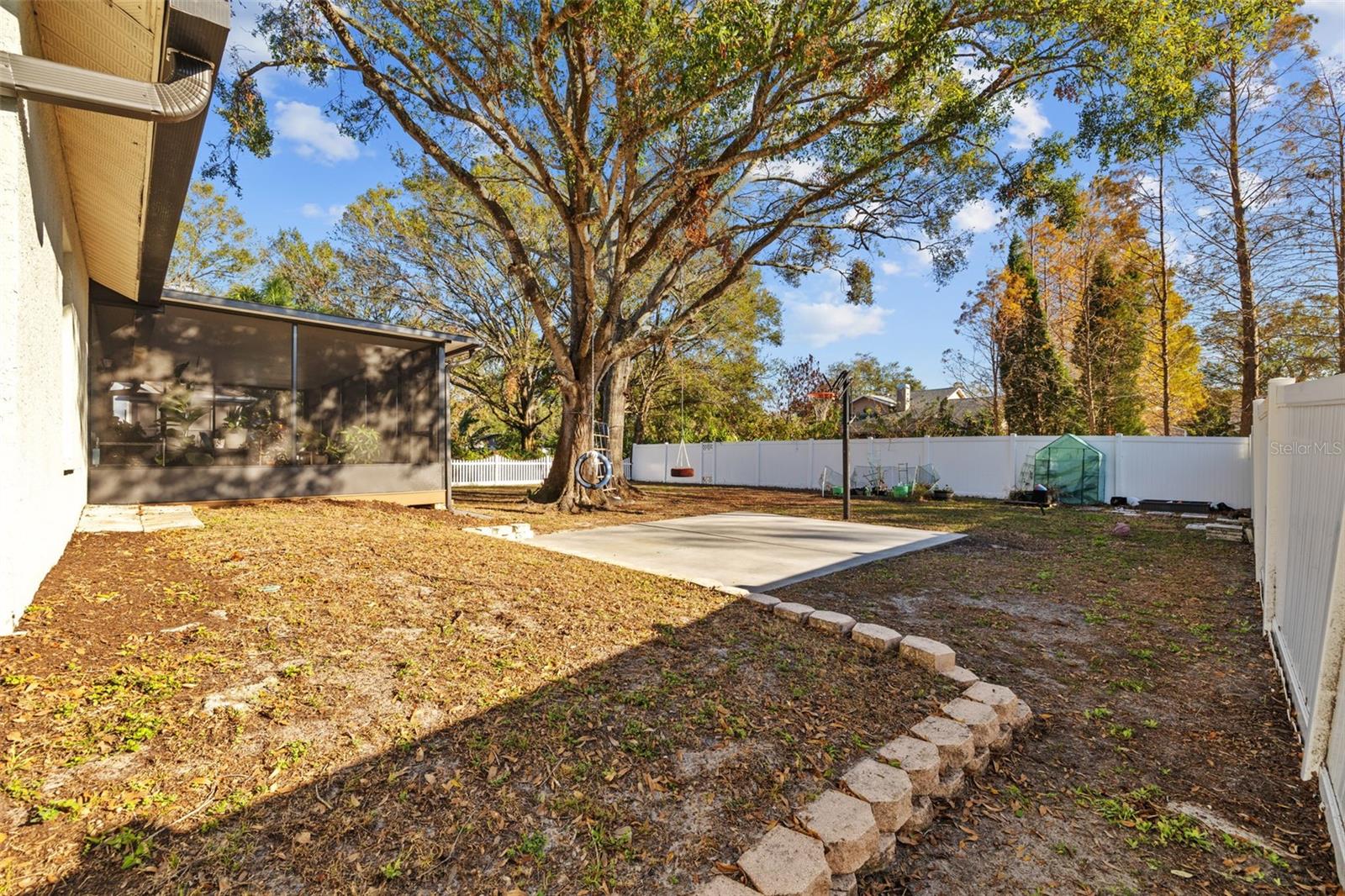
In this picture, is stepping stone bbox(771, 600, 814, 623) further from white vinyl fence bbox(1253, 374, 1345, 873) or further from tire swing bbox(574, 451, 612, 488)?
tire swing bbox(574, 451, 612, 488)

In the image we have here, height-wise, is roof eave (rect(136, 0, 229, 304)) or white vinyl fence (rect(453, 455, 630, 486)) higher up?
roof eave (rect(136, 0, 229, 304))

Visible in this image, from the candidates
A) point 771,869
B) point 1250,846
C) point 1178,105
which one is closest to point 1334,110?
point 1178,105

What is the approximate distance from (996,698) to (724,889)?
182 cm

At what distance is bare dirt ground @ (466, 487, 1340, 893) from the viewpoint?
186cm

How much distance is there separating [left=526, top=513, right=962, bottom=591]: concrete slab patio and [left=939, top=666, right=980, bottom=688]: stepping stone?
5.67 feet

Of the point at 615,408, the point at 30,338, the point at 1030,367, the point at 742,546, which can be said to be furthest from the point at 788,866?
the point at 1030,367

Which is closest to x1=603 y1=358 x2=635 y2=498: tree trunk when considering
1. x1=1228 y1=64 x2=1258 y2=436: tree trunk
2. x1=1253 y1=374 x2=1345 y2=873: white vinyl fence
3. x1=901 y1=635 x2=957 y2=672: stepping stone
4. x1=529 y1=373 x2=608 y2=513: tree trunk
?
x1=529 y1=373 x2=608 y2=513: tree trunk

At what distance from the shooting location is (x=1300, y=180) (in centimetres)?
1058

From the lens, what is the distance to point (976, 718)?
99.3 inches

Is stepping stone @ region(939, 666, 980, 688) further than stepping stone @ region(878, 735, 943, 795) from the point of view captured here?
Yes

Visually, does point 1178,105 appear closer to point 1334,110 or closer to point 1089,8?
point 1089,8

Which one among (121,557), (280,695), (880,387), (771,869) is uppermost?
(880,387)

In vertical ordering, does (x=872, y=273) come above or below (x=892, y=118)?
below

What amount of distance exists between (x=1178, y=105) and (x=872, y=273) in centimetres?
513
